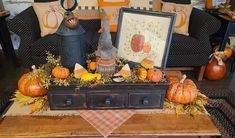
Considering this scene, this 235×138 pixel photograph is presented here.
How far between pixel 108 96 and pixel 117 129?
0.60 feet

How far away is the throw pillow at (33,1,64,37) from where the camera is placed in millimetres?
2111

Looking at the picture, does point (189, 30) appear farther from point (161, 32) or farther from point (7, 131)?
point (7, 131)

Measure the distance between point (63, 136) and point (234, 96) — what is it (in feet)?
5.63

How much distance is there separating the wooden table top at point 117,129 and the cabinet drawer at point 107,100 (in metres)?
0.10

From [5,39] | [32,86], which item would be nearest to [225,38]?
[32,86]

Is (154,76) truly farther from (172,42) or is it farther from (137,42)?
(172,42)

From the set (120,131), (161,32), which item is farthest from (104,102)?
(161,32)

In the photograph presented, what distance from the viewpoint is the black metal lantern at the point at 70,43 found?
40.9 inches

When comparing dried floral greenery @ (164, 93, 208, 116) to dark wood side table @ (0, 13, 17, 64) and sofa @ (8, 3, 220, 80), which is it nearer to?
sofa @ (8, 3, 220, 80)

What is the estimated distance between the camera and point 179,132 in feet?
3.05

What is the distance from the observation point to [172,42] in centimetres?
205

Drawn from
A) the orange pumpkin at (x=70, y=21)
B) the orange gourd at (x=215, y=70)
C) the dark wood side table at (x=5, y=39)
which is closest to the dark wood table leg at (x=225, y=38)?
the orange gourd at (x=215, y=70)

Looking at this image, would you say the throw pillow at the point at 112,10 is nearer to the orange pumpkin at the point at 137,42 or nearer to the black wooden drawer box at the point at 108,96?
the orange pumpkin at the point at 137,42

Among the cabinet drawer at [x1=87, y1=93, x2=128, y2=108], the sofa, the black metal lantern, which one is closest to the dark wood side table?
the sofa
